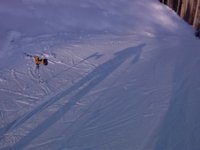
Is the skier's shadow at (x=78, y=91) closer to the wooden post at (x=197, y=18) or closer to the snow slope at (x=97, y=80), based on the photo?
the snow slope at (x=97, y=80)

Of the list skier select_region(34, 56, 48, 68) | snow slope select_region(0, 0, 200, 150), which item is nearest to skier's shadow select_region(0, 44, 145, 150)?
snow slope select_region(0, 0, 200, 150)

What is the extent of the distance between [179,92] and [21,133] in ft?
7.11

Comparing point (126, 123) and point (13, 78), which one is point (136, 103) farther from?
point (13, 78)

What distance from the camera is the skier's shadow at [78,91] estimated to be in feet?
12.2

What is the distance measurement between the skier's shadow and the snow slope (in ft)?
0.04

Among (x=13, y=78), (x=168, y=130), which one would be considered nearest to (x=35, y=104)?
(x=13, y=78)

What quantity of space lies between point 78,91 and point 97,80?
1.28ft

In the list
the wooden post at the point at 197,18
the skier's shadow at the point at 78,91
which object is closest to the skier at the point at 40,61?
the skier's shadow at the point at 78,91

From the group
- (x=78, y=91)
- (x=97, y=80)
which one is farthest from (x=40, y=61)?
(x=97, y=80)

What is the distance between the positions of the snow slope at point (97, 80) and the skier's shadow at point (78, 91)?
0.04 ft

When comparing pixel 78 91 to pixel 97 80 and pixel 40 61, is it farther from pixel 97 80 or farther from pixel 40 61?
pixel 40 61

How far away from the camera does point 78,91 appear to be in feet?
14.5

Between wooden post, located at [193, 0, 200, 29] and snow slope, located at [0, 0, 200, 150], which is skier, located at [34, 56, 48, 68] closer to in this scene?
snow slope, located at [0, 0, 200, 150]

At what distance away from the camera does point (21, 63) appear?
4996 millimetres
